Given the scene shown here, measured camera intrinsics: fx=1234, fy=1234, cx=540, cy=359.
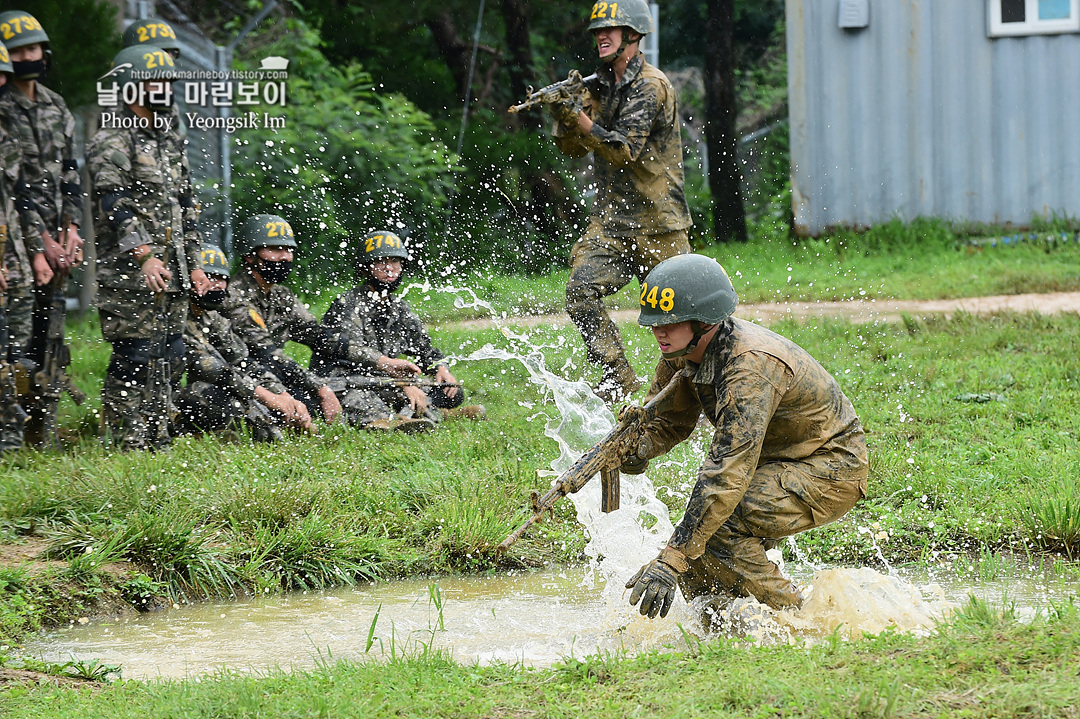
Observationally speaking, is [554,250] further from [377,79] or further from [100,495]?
[100,495]

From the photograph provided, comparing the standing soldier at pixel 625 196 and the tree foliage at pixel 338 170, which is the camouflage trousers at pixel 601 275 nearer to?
the standing soldier at pixel 625 196

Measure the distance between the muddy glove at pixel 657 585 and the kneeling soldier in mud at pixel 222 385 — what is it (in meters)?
3.64

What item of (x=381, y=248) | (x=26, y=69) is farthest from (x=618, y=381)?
(x=26, y=69)

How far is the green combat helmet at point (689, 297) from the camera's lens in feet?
14.7

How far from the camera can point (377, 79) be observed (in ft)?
55.1

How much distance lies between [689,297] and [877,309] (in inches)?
264

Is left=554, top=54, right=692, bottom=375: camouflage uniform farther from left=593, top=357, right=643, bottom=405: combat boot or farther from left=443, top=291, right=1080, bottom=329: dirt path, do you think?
left=443, top=291, right=1080, bottom=329: dirt path

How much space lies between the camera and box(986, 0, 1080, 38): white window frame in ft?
43.4

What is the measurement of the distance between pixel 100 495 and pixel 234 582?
34.6 inches

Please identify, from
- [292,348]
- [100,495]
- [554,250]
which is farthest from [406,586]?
[554,250]

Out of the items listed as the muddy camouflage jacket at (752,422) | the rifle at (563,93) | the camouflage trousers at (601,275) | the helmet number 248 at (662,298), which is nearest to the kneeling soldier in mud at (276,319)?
the camouflage trousers at (601,275)

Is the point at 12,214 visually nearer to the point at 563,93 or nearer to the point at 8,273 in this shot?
the point at 8,273

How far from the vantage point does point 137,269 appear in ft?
24.0

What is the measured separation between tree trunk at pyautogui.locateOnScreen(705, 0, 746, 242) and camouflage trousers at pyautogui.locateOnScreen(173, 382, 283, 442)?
30.8 ft
